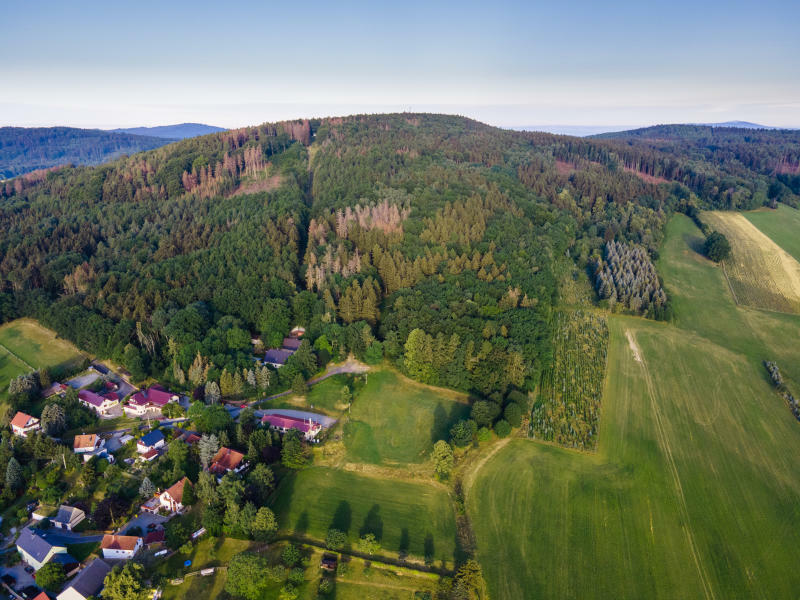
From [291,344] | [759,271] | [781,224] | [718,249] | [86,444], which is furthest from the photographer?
[781,224]

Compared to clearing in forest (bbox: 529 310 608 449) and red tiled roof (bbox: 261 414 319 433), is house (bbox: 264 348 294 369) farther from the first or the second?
clearing in forest (bbox: 529 310 608 449)

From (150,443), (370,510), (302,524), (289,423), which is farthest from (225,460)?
(370,510)

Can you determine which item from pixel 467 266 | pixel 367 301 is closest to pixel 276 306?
pixel 367 301

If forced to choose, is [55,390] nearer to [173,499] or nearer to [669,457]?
[173,499]

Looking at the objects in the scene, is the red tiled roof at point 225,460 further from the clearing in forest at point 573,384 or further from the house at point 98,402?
the clearing in forest at point 573,384

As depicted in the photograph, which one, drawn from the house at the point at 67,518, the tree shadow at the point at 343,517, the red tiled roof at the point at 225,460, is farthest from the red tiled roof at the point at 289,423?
the house at the point at 67,518

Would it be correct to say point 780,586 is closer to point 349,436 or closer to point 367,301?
point 349,436
